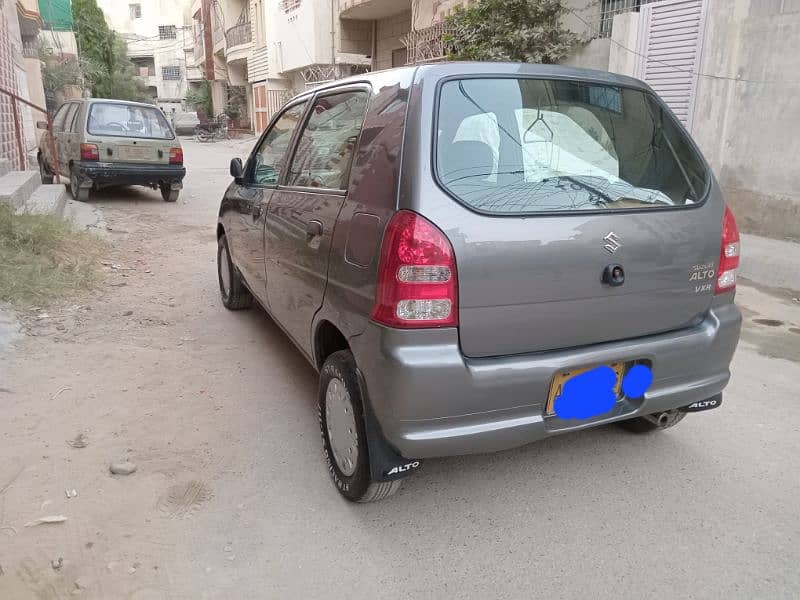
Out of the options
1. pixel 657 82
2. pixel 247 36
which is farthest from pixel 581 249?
pixel 247 36

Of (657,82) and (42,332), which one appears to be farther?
(657,82)

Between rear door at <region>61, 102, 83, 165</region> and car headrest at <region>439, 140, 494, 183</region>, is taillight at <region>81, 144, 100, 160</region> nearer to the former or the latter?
rear door at <region>61, 102, 83, 165</region>

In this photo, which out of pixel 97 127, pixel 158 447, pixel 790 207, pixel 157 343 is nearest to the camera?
pixel 158 447

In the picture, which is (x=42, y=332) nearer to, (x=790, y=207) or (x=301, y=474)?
(x=301, y=474)

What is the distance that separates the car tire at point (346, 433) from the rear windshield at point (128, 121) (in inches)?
336

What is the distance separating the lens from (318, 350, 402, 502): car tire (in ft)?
7.66

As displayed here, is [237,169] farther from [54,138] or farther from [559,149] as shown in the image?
[54,138]

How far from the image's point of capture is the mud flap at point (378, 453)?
2254mm

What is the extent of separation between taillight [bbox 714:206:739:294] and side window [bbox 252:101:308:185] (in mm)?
A: 2233

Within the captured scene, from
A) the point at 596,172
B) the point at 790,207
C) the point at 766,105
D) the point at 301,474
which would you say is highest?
the point at 766,105

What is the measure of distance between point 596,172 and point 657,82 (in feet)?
22.6

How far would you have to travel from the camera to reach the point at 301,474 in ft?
9.04

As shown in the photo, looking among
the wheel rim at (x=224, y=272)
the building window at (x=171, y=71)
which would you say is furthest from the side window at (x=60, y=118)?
the building window at (x=171, y=71)

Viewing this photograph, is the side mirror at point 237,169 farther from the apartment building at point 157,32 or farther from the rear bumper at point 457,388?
the apartment building at point 157,32
